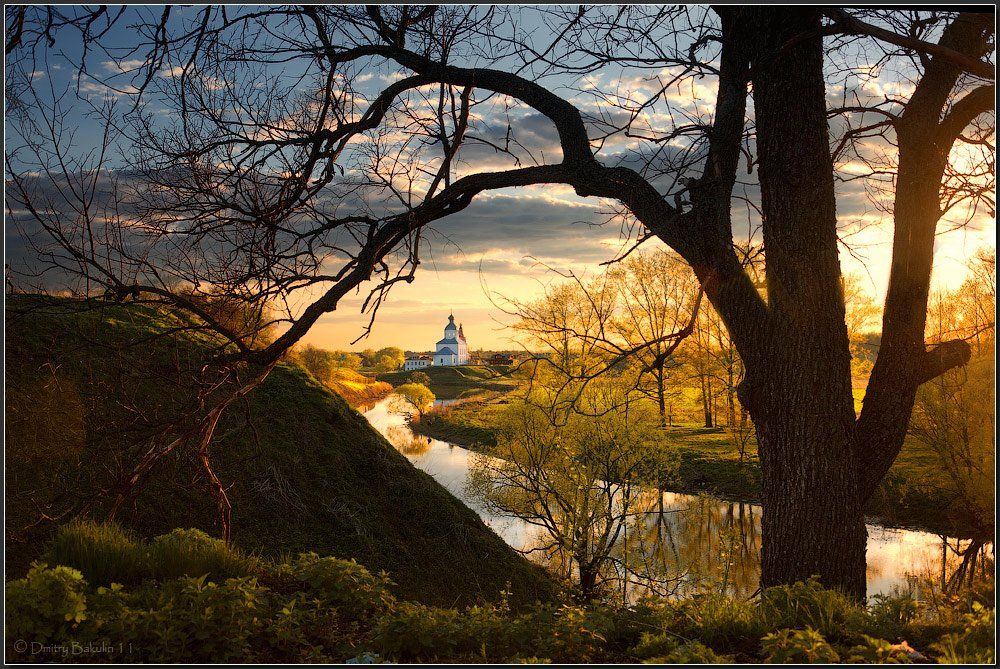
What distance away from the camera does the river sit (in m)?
12.9

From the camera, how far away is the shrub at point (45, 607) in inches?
117

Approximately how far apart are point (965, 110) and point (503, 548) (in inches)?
389

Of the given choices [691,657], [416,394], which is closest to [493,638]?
[691,657]

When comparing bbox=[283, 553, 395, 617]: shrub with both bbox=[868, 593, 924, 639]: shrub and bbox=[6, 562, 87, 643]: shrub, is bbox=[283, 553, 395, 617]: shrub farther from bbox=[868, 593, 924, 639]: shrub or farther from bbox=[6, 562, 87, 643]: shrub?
bbox=[868, 593, 924, 639]: shrub

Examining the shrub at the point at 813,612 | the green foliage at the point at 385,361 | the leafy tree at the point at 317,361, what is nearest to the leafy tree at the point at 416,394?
the leafy tree at the point at 317,361

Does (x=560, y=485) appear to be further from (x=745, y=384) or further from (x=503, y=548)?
(x=745, y=384)

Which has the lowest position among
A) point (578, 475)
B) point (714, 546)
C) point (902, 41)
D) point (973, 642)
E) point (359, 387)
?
point (714, 546)

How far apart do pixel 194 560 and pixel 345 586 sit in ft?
3.36

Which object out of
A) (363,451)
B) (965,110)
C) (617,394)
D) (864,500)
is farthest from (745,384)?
(617,394)

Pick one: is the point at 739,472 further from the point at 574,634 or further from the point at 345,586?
the point at 574,634

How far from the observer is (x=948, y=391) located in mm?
13820

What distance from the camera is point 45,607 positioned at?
9.89 feet

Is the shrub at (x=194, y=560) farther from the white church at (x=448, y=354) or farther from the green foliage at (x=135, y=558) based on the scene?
the white church at (x=448, y=354)

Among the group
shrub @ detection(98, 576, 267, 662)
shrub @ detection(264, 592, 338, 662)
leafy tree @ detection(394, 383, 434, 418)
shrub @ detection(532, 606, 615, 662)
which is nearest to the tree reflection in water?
shrub @ detection(532, 606, 615, 662)
